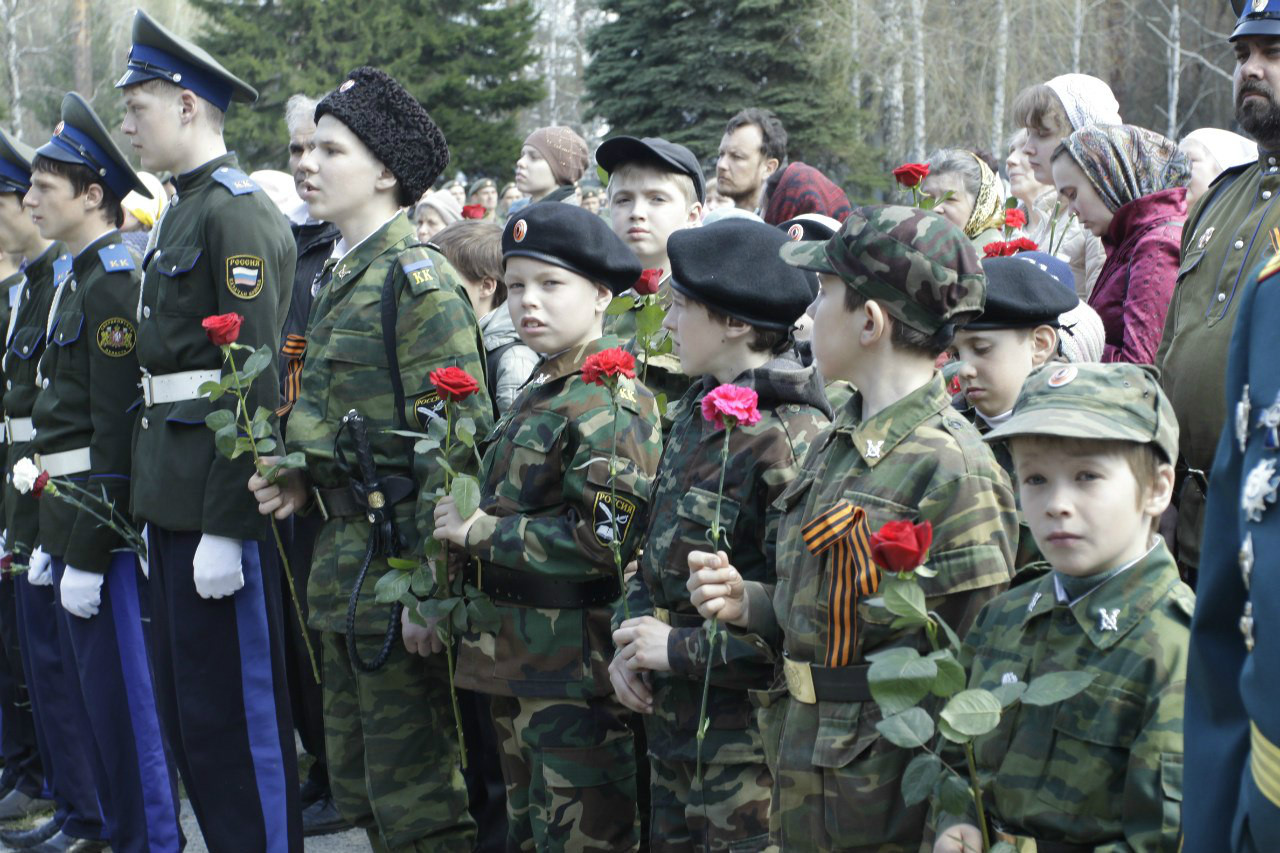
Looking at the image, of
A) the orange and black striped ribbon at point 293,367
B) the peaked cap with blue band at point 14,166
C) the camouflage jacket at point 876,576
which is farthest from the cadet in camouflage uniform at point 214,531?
the camouflage jacket at point 876,576

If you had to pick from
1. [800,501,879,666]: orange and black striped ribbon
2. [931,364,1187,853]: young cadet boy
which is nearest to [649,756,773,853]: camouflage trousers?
[800,501,879,666]: orange and black striped ribbon

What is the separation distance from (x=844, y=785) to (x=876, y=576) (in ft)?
1.34

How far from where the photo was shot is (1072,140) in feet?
14.5

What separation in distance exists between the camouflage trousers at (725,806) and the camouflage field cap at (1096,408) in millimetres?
1215

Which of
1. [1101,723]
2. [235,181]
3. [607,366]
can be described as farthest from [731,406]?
[235,181]

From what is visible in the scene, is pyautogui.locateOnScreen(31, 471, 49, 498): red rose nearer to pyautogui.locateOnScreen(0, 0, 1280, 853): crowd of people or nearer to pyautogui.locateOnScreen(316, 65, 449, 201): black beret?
pyautogui.locateOnScreen(0, 0, 1280, 853): crowd of people

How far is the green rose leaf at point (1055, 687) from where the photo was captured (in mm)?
2031

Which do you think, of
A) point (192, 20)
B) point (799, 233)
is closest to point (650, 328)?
point (799, 233)

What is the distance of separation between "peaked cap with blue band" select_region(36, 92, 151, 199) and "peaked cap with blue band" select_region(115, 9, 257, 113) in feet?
1.73

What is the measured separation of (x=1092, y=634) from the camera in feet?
7.28

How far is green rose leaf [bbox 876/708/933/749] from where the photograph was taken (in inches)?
81.0

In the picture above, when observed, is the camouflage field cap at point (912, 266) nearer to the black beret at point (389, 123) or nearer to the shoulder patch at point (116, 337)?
the black beret at point (389, 123)

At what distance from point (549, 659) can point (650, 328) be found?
92 centimetres

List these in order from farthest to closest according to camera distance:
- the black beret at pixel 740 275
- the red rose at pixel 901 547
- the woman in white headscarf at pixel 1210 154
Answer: the woman in white headscarf at pixel 1210 154 → the black beret at pixel 740 275 → the red rose at pixel 901 547
